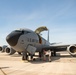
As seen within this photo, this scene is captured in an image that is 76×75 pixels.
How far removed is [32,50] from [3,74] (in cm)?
1004

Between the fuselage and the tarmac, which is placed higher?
the fuselage

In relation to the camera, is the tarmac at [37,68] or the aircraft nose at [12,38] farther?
the aircraft nose at [12,38]

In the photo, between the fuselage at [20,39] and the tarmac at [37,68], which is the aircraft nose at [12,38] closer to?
the fuselage at [20,39]

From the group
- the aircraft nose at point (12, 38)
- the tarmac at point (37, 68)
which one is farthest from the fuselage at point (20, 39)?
the tarmac at point (37, 68)

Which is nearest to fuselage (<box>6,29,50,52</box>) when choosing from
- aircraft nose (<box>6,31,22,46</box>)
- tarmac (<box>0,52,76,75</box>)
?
aircraft nose (<box>6,31,22,46</box>)

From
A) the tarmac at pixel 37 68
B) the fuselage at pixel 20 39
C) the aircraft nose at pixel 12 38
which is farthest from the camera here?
the fuselage at pixel 20 39

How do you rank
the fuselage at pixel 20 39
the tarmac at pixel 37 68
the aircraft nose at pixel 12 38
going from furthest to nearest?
1. the fuselage at pixel 20 39
2. the aircraft nose at pixel 12 38
3. the tarmac at pixel 37 68

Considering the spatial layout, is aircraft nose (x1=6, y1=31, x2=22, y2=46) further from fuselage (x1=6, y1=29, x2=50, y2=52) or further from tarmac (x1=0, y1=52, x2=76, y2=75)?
tarmac (x1=0, y1=52, x2=76, y2=75)

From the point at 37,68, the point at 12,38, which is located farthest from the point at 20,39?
the point at 37,68

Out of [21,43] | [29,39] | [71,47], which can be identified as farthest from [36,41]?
[71,47]

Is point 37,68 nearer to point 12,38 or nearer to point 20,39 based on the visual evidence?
→ point 12,38

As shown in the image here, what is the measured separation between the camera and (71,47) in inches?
948

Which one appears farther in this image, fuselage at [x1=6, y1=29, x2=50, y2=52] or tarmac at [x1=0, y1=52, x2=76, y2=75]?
fuselage at [x1=6, y1=29, x2=50, y2=52]

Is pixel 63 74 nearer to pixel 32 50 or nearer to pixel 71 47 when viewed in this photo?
pixel 32 50
